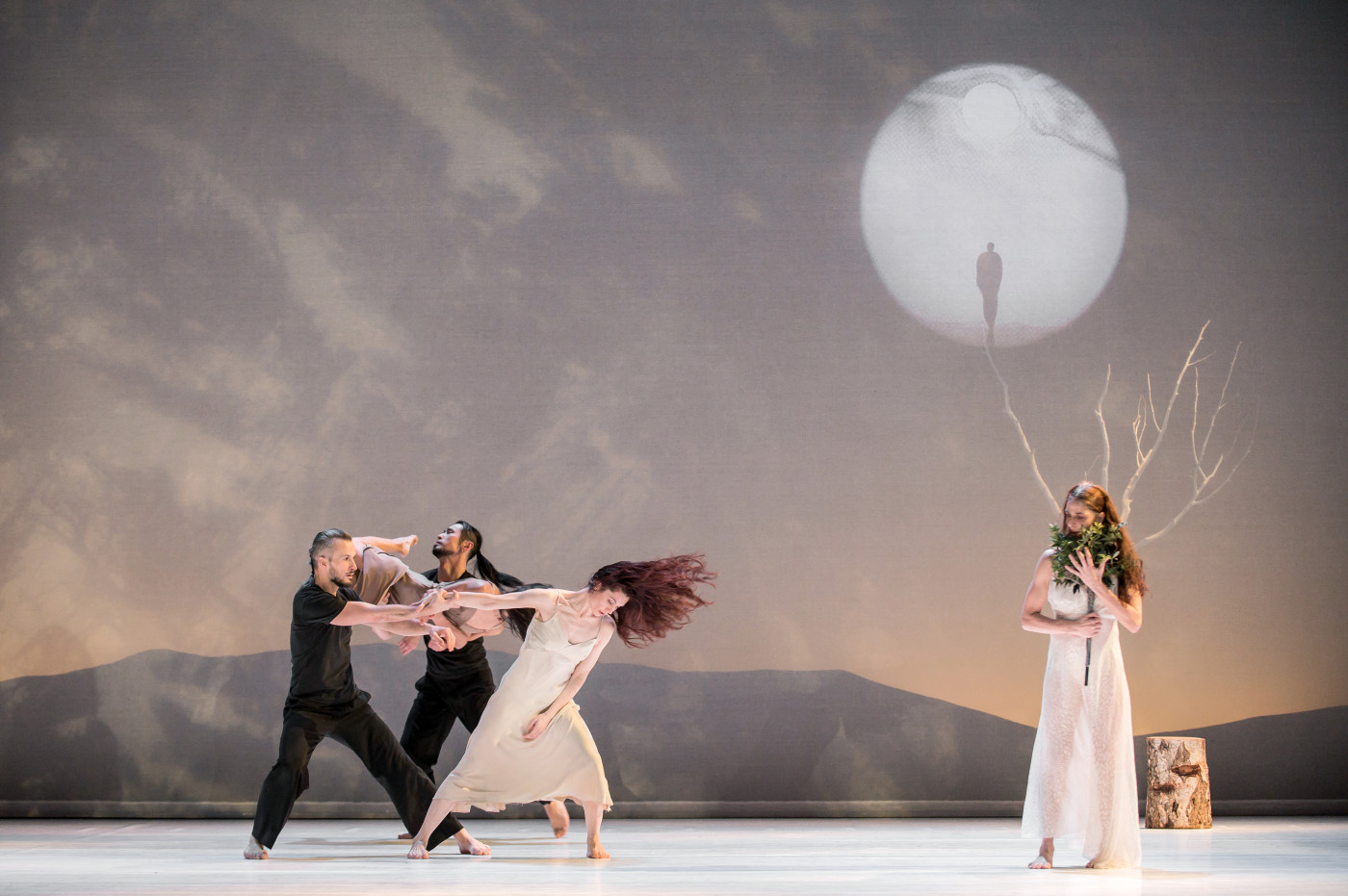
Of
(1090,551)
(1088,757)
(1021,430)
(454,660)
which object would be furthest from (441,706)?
(1021,430)

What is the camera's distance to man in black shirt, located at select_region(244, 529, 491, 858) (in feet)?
15.1

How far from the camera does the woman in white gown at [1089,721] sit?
429 centimetres

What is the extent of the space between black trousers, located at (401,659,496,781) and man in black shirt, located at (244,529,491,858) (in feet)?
2.96

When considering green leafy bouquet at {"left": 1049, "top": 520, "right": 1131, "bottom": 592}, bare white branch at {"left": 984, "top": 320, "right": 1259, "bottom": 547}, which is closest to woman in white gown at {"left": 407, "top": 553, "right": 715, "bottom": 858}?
green leafy bouquet at {"left": 1049, "top": 520, "right": 1131, "bottom": 592}

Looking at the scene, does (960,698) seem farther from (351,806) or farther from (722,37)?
(722,37)

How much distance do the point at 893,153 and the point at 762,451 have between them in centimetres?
195

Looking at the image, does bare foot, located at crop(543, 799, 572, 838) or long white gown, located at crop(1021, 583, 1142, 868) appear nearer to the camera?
long white gown, located at crop(1021, 583, 1142, 868)

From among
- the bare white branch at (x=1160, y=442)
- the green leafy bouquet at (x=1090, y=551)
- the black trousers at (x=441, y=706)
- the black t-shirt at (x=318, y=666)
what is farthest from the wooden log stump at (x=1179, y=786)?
the black t-shirt at (x=318, y=666)

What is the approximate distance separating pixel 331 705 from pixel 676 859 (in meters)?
1.46

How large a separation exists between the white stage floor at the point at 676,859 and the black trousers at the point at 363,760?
0.15 metres

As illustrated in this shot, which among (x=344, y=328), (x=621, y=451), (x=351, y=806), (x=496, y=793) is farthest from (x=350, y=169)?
(x=496, y=793)

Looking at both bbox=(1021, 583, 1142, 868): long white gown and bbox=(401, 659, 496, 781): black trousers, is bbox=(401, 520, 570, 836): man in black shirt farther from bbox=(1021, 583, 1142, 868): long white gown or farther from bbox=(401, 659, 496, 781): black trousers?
bbox=(1021, 583, 1142, 868): long white gown

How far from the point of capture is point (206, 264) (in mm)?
7145

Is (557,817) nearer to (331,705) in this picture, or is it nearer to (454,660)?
(454,660)
